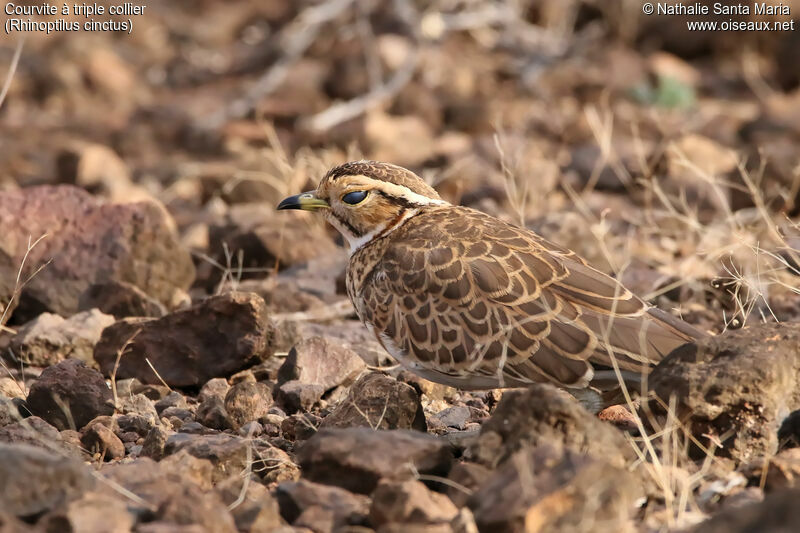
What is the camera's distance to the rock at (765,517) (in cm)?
339

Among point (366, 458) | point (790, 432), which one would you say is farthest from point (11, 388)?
point (790, 432)

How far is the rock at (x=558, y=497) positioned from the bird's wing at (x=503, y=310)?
1148mm

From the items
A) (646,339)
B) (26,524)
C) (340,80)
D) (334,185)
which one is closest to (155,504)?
(26,524)

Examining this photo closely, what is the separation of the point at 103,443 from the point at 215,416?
2.01 feet

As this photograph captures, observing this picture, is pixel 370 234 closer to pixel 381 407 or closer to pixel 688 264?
pixel 381 407

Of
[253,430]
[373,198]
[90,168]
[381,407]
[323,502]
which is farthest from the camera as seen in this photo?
[90,168]

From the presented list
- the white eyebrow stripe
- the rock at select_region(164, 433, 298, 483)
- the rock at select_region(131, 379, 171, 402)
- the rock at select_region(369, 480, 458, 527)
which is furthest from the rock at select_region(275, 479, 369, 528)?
the white eyebrow stripe

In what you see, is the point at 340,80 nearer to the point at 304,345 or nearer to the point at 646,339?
the point at 304,345

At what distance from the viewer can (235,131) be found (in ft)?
41.0

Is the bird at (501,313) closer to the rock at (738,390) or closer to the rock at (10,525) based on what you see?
the rock at (738,390)

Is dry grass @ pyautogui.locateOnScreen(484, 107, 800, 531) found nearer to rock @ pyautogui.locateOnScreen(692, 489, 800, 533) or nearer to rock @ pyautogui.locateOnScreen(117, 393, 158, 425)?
rock @ pyautogui.locateOnScreen(692, 489, 800, 533)

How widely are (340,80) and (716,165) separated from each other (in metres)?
4.57

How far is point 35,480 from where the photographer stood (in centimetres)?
405

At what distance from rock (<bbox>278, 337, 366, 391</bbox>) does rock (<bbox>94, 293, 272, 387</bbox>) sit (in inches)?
10.2
